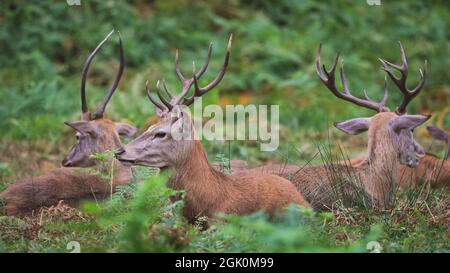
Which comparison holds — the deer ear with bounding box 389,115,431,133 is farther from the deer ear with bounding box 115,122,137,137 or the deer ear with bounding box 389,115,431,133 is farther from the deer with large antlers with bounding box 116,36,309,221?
the deer ear with bounding box 115,122,137,137

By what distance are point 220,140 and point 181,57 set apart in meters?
5.77

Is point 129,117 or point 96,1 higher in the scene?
point 96,1

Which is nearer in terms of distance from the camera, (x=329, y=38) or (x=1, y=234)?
(x=1, y=234)

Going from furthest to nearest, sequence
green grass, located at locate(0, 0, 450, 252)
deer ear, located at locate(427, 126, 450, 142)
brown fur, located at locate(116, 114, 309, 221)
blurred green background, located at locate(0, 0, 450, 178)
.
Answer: blurred green background, located at locate(0, 0, 450, 178) < green grass, located at locate(0, 0, 450, 252) < deer ear, located at locate(427, 126, 450, 142) < brown fur, located at locate(116, 114, 309, 221)

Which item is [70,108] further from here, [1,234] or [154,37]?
[1,234]

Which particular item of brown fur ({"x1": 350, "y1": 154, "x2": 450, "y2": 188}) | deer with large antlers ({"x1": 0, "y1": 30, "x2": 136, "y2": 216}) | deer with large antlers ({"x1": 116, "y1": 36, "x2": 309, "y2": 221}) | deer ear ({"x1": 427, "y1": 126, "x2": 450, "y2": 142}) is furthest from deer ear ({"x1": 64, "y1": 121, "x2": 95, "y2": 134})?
deer ear ({"x1": 427, "y1": 126, "x2": 450, "y2": 142})

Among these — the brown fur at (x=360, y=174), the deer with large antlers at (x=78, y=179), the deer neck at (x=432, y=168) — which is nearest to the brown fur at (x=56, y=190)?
the deer with large antlers at (x=78, y=179)

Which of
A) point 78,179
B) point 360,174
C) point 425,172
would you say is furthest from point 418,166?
point 78,179

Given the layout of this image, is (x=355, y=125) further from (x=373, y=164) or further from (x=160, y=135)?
(x=160, y=135)

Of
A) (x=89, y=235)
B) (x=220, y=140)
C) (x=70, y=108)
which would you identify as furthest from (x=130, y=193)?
(x=70, y=108)

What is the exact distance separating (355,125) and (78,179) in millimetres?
3064

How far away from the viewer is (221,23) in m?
16.8

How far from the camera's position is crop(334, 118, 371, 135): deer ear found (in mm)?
9266

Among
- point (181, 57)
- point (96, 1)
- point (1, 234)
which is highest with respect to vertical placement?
point (96, 1)
